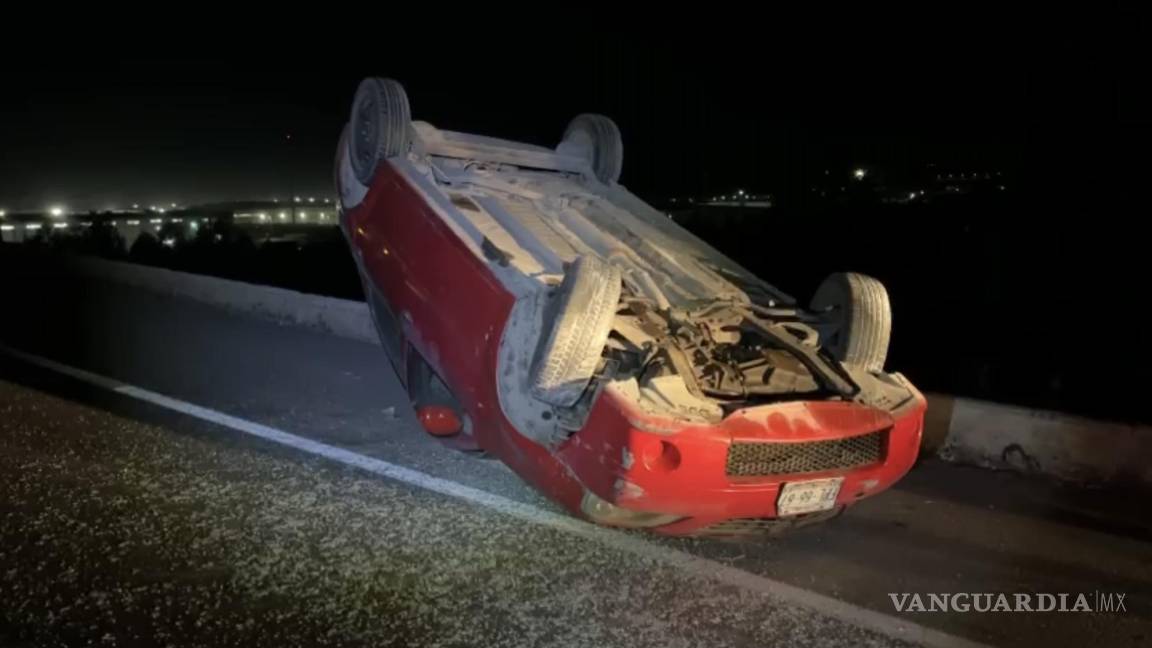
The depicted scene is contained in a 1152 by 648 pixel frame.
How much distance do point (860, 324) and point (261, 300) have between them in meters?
7.13

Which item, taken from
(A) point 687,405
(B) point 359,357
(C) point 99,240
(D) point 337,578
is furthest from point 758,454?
(C) point 99,240

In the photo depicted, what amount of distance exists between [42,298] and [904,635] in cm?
1094

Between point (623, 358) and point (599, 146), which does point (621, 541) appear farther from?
point (599, 146)

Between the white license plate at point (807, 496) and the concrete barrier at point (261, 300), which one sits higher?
the white license plate at point (807, 496)

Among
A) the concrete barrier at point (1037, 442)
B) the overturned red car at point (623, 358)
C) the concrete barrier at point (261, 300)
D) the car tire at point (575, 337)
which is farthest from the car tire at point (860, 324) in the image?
the concrete barrier at point (261, 300)

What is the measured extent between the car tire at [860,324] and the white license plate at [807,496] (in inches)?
31.3

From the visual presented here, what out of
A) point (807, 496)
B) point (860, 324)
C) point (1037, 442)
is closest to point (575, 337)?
point (807, 496)

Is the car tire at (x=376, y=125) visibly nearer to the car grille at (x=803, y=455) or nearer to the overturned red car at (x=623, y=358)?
the overturned red car at (x=623, y=358)

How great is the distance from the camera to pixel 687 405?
322 centimetres

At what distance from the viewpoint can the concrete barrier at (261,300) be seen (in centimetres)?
820

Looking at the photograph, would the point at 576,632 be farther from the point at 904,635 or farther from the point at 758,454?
the point at 904,635

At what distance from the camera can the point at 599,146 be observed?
6.13 metres

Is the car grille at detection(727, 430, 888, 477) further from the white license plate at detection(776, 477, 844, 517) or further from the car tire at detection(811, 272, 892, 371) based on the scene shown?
the car tire at detection(811, 272, 892, 371)

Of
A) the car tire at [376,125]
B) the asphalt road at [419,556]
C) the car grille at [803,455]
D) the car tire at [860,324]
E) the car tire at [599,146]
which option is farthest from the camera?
the car tire at [599,146]
